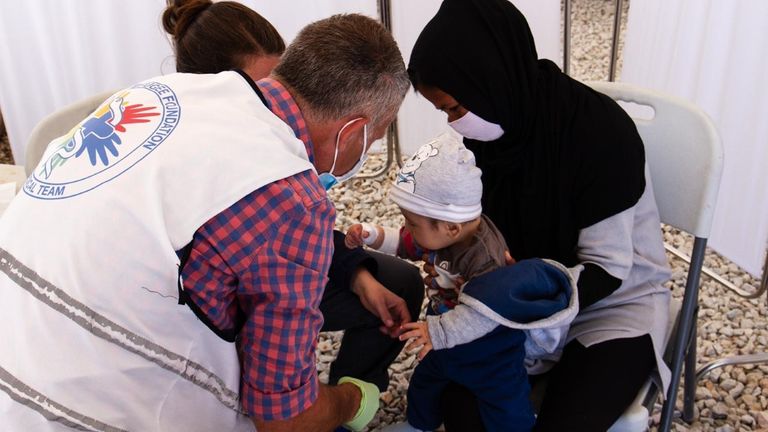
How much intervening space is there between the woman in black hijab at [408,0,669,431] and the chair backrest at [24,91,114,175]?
82 centimetres

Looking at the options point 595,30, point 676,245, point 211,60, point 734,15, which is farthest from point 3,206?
point 595,30

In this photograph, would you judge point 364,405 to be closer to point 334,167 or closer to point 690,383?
point 334,167

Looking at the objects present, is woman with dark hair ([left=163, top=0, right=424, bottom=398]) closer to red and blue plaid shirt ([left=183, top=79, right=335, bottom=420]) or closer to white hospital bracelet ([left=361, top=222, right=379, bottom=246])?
white hospital bracelet ([left=361, top=222, right=379, bottom=246])

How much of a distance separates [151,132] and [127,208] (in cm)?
12

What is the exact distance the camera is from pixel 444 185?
1.31 metres

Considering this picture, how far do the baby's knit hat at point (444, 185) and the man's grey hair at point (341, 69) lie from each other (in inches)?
8.9

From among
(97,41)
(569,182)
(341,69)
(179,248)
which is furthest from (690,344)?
(97,41)

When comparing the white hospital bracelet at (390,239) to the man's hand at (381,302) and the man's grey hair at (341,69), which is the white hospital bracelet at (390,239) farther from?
the man's grey hair at (341,69)

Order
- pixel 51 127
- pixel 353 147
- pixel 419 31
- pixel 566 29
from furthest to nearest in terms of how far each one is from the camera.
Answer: pixel 419 31 → pixel 566 29 → pixel 51 127 → pixel 353 147

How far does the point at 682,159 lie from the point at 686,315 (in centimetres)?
31

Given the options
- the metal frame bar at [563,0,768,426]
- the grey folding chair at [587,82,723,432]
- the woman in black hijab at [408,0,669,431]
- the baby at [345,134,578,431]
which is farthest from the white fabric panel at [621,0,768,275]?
the baby at [345,134,578,431]

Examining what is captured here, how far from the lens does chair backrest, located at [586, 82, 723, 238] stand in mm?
1350

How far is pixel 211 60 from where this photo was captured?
1568mm

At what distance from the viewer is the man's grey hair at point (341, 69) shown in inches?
42.3
